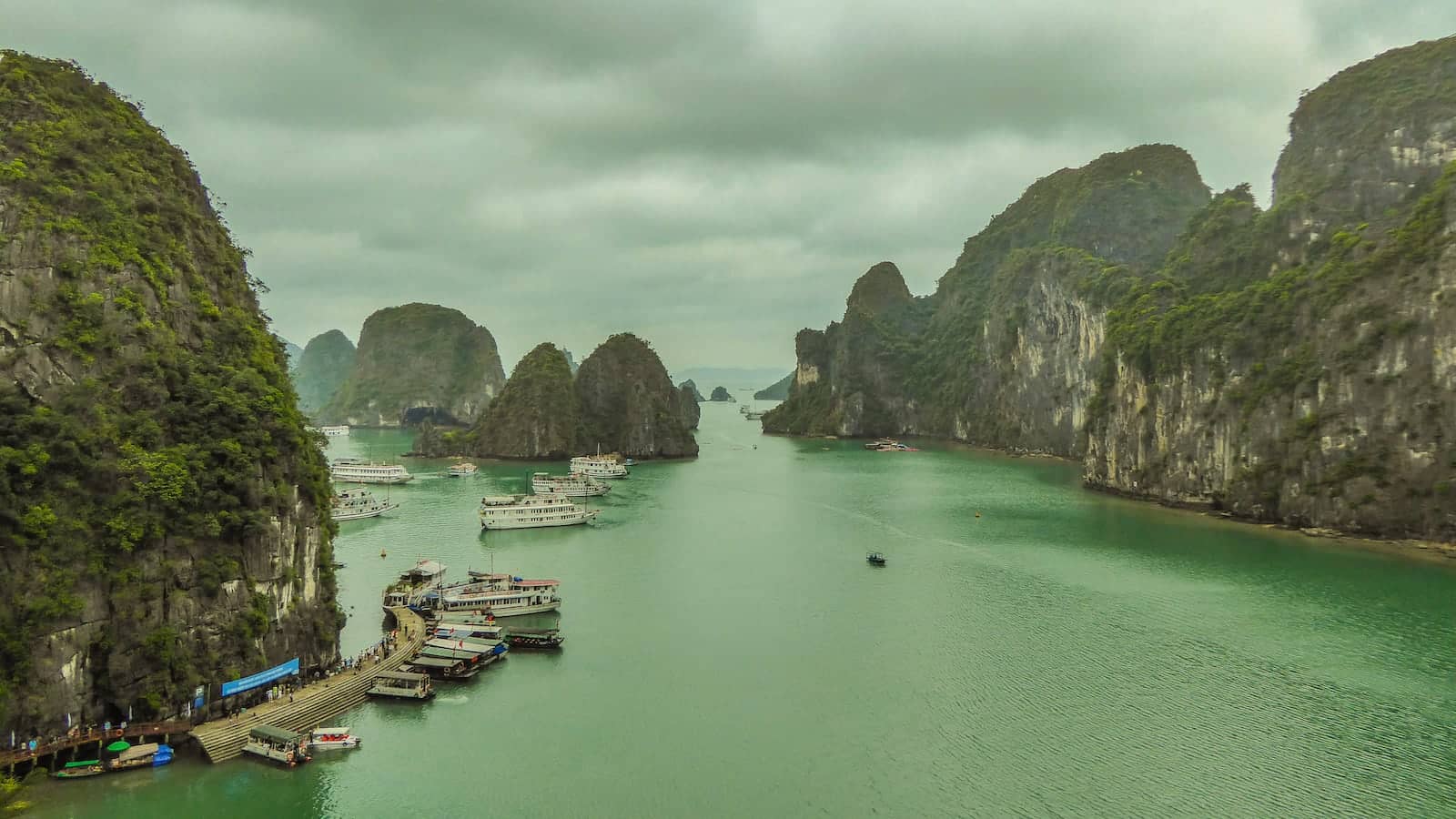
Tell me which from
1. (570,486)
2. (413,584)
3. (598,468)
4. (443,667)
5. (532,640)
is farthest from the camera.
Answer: (598,468)

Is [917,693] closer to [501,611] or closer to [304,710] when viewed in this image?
[501,611]

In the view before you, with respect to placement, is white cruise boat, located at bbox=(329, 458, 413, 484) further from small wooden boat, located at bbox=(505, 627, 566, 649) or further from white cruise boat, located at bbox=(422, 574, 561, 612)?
small wooden boat, located at bbox=(505, 627, 566, 649)

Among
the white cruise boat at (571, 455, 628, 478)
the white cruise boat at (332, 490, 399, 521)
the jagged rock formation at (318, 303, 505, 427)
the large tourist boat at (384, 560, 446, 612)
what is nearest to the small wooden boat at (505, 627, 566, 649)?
the large tourist boat at (384, 560, 446, 612)

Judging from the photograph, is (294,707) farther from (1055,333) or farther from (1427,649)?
(1055,333)

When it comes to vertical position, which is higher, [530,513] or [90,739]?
[530,513]

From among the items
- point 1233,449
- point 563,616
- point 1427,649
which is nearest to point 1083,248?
point 1233,449

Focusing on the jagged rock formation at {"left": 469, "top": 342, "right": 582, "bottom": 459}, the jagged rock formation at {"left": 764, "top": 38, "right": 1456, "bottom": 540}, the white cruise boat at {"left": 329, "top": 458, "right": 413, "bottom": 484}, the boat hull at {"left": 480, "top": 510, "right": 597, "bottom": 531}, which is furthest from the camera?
Answer: the jagged rock formation at {"left": 469, "top": 342, "right": 582, "bottom": 459}

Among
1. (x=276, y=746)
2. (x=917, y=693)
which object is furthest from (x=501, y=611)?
(x=917, y=693)
